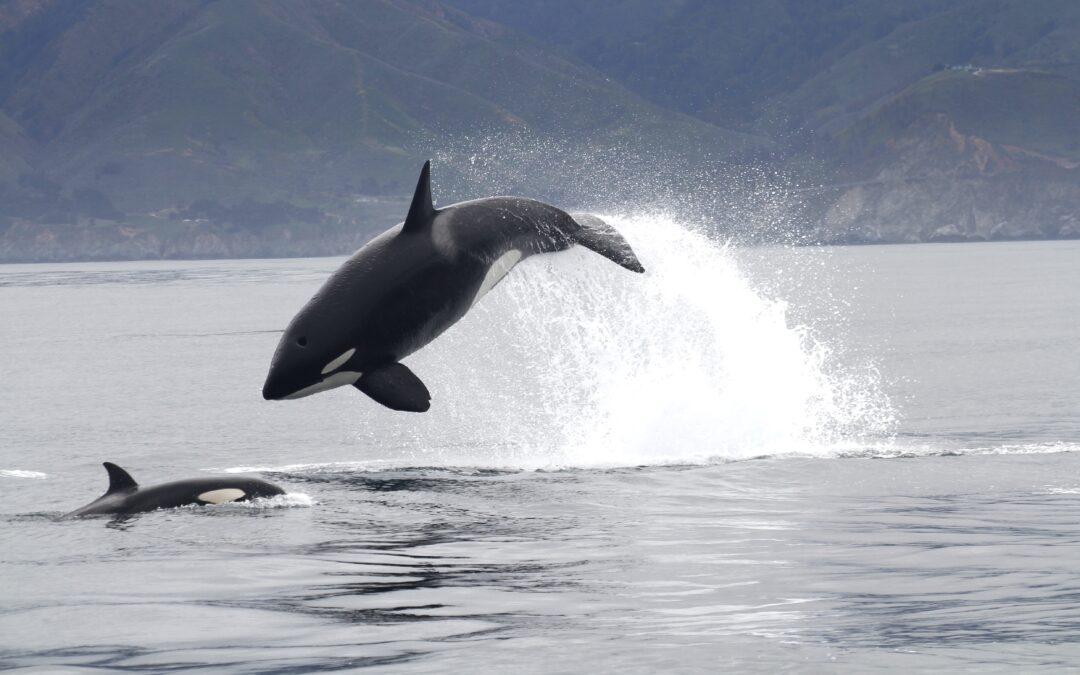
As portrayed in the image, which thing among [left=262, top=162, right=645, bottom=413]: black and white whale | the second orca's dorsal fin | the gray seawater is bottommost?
the gray seawater

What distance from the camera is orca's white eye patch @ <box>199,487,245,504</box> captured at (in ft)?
72.5

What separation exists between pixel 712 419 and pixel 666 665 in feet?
56.7

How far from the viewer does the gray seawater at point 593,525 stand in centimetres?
1402

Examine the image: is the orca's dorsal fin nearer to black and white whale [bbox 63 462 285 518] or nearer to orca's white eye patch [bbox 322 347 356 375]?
black and white whale [bbox 63 462 285 518]

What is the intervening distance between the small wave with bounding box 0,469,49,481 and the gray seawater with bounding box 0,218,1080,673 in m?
0.10

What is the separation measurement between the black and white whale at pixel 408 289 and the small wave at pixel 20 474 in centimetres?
1034

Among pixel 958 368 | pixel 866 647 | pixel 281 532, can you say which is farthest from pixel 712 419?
pixel 958 368

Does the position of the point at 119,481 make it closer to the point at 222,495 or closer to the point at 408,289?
the point at 222,495

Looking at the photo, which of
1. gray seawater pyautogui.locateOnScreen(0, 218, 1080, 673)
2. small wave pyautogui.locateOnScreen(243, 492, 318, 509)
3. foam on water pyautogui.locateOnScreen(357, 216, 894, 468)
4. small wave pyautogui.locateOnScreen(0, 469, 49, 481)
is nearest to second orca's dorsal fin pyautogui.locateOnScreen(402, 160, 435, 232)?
foam on water pyautogui.locateOnScreen(357, 216, 894, 468)

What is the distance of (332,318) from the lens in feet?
59.3

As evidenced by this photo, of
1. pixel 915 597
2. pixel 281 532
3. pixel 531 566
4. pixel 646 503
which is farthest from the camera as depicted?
pixel 646 503

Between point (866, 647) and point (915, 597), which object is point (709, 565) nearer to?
point (915, 597)

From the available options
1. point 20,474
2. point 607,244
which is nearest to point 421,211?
point 607,244

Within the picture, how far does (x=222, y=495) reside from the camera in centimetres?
2222
